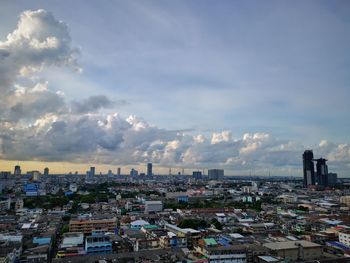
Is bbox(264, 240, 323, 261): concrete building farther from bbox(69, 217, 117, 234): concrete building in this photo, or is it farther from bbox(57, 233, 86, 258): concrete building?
bbox(69, 217, 117, 234): concrete building

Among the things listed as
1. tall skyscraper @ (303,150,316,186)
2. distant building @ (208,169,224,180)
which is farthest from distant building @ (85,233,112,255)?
distant building @ (208,169,224,180)

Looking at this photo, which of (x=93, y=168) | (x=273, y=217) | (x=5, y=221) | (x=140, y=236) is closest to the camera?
(x=140, y=236)

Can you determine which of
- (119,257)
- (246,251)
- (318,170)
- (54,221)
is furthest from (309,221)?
(318,170)

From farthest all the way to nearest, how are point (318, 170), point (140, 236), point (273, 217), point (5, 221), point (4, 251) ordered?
point (318, 170) < point (273, 217) < point (5, 221) < point (140, 236) < point (4, 251)

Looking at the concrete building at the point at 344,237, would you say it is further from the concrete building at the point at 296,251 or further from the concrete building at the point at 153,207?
the concrete building at the point at 153,207

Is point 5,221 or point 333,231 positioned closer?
point 333,231

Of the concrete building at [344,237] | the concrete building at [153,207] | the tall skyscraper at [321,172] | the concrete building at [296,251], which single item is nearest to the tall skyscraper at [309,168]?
the tall skyscraper at [321,172]

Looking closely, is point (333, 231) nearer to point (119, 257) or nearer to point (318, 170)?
point (119, 257)

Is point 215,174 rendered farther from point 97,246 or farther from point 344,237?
point 97,246
